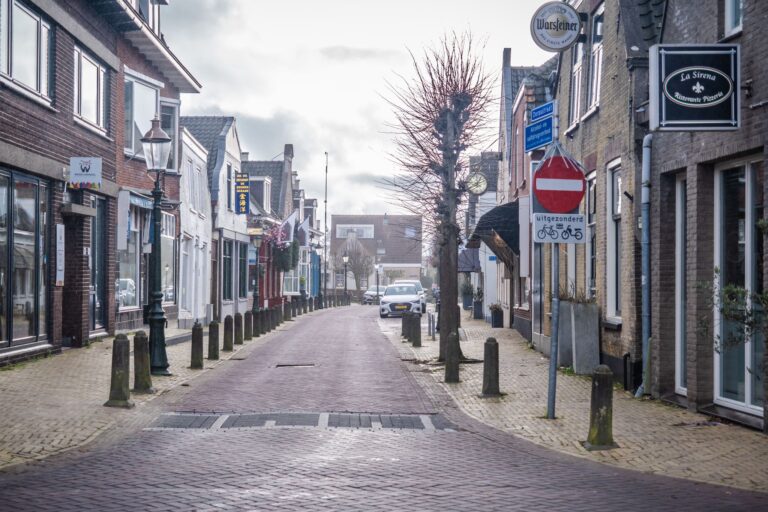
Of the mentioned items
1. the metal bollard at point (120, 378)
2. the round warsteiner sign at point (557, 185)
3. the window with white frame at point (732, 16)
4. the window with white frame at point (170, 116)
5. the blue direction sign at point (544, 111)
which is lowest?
the metal bollard at point (120, 378)

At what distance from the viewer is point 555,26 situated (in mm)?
15602

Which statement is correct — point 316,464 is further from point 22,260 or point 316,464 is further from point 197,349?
point 22,260

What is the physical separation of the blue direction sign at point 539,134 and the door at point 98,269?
11.5 meters

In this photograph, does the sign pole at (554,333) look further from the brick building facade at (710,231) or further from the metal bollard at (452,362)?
the metal bollard at (452,362)

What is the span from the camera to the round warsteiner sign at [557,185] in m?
10.7

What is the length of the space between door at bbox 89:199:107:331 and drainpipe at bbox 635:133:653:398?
469 inches

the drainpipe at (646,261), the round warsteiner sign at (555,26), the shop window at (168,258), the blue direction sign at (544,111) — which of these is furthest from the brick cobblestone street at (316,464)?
the shop window at (168,258)

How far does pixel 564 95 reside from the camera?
750 inches

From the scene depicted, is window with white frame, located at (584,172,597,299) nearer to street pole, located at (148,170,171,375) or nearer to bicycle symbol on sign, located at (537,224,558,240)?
bicycle symbol on sign, located at (537,224,558,240)

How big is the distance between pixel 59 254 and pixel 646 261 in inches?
409

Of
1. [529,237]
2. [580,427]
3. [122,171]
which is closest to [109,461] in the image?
[580,427]

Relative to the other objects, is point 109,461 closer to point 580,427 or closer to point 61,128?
point 580,427

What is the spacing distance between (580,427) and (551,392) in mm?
652

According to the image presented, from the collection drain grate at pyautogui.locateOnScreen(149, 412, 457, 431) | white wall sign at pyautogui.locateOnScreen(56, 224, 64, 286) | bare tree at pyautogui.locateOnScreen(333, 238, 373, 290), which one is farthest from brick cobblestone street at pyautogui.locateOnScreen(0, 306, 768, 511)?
bare tree at pyautogui.locateOnScreen(333, 238, 373, 290)
